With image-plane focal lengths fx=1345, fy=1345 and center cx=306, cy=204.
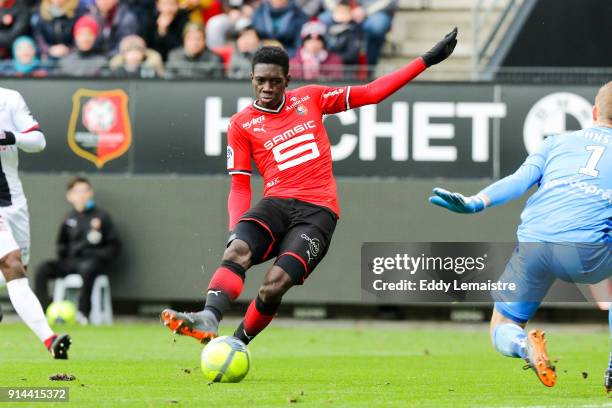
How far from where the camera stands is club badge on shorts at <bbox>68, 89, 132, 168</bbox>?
17.3 metres

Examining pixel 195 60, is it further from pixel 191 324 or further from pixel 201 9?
pixel 191 324

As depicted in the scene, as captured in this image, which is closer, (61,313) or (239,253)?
(239,253)

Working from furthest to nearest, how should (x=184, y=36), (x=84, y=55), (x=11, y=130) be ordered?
(x=184, y=36) < (x=84, y=55) < (x=11, y=130)

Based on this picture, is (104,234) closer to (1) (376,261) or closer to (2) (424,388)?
(1) (376,261)

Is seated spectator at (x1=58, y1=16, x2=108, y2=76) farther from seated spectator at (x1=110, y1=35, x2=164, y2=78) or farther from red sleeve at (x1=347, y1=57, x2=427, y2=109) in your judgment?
red sleeve at (x1=347, y1=57, x2=427, y2=109)

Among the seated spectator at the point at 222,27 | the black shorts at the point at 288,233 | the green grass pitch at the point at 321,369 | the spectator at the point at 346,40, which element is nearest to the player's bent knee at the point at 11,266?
the green grass pitch at the point at 321,369

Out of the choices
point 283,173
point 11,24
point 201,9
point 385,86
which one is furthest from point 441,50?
point 11,24

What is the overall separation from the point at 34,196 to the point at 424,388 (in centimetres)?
943

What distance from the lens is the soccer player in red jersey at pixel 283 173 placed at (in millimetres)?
9328

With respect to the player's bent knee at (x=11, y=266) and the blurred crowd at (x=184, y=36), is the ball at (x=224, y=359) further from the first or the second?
the blurred crowd at (x=184, y=36)

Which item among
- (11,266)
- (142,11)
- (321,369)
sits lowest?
(321,369)

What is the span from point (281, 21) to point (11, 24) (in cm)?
384

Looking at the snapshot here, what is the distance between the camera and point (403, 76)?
9.67 meters

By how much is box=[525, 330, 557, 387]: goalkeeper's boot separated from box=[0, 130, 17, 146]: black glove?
481 centimetres
